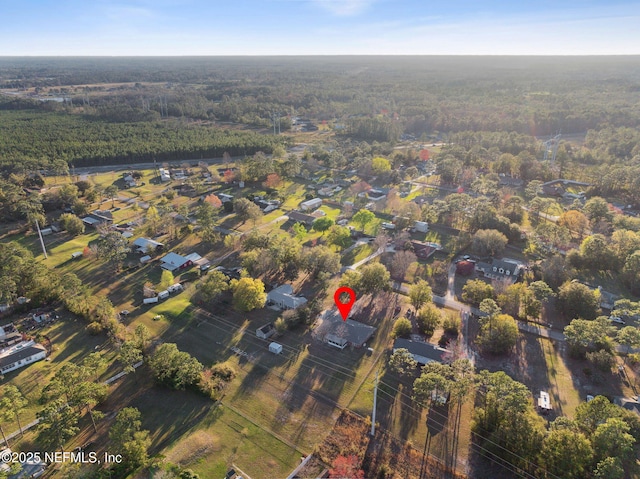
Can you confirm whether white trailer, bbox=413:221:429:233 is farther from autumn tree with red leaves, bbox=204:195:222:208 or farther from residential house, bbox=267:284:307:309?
autumn tree with red leaves, bbox=204:195:222:208

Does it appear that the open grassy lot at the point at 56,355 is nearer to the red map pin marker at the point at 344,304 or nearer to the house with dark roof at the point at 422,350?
the red map pin marker at the point at 344,304

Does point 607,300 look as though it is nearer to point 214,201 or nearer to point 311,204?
point 311,204

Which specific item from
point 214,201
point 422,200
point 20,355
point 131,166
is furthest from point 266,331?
point 131,166

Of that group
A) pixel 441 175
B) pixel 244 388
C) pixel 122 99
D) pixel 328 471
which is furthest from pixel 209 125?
pixel 328 471

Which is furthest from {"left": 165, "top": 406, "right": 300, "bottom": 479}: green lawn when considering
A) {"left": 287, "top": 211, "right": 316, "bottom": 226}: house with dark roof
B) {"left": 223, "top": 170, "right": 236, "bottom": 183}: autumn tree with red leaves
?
{"left": 223, "top": 170, "right": 236, "bottom": 183}: autumn tree with red leaves

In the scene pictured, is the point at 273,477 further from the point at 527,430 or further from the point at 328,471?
the point at 527,430

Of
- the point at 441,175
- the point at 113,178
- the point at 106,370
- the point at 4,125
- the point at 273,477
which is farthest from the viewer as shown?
the point at 4,125

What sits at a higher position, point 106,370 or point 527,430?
point 527,430
